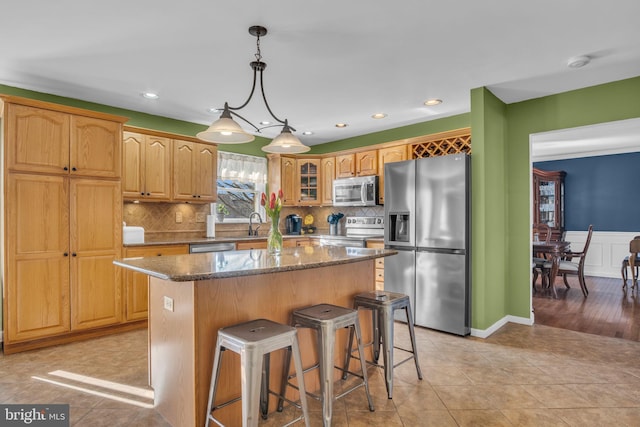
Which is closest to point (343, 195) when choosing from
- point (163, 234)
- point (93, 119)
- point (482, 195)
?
point (482, 195)

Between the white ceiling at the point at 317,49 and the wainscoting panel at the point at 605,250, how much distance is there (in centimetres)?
499

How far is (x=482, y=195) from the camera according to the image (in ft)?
11.9

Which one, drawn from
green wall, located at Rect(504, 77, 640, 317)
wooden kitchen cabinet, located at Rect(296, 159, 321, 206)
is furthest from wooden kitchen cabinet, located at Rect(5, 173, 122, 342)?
green wall, located at Rect(504, 77, 640, 317)

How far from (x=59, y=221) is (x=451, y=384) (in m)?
3.70

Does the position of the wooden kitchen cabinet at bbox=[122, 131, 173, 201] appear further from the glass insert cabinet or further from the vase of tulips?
the glass insert cabinet

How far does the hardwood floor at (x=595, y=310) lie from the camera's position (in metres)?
3.87

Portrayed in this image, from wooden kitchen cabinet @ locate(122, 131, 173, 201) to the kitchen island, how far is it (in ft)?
7.19

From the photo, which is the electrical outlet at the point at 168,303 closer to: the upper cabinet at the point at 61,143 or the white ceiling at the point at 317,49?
the white ceiling at the point at 317,49

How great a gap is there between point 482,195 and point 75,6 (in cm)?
365

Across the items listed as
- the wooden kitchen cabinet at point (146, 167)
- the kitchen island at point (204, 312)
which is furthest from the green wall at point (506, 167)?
the kitchen island at point (204, 312)

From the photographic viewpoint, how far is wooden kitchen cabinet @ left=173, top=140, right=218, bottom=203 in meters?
4.55

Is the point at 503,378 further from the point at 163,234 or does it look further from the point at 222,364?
the point at 163,234

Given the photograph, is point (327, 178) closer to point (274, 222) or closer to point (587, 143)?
point (274, 222)

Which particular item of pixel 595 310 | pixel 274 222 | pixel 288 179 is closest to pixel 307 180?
pixel 288 179
